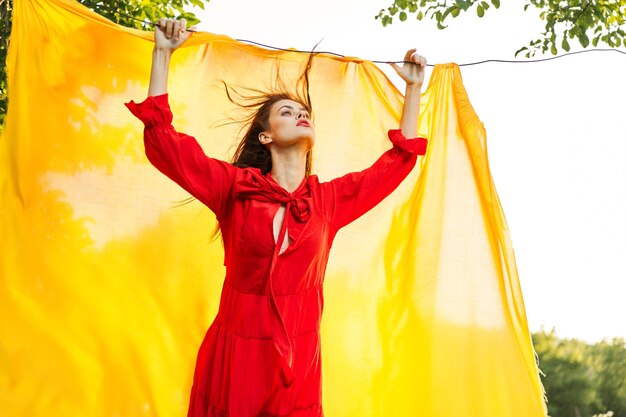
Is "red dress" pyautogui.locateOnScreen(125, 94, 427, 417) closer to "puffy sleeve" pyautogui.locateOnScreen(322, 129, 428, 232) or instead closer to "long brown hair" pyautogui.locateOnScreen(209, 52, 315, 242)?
"puffy sleeve" pyautogui.locateOnScreen(322, 129, 428, 232)

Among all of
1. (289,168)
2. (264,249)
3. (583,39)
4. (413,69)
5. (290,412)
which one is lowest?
(290,412)

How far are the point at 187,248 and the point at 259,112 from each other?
71 cm

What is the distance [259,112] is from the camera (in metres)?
3.27

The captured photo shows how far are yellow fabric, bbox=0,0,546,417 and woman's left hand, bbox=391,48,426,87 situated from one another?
1.26ft

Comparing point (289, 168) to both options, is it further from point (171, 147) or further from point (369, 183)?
point (171, 147)

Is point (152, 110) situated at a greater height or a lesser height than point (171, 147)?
greater

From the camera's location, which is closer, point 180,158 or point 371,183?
point 180,158

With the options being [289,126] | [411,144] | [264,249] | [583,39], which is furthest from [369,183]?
[583,39]

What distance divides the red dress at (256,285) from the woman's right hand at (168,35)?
231 millimetres

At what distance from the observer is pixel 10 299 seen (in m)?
3.24

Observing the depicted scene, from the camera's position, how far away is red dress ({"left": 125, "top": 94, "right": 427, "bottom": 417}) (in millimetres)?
2705

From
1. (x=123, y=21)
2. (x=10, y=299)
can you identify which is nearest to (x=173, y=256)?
(x=10, y=299)

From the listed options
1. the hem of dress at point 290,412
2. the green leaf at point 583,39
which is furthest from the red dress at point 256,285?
the green leaf at point 583,39

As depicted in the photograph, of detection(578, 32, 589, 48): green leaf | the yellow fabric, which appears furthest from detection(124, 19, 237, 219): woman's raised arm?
detection(578, 32, 589, 48): green leaf
